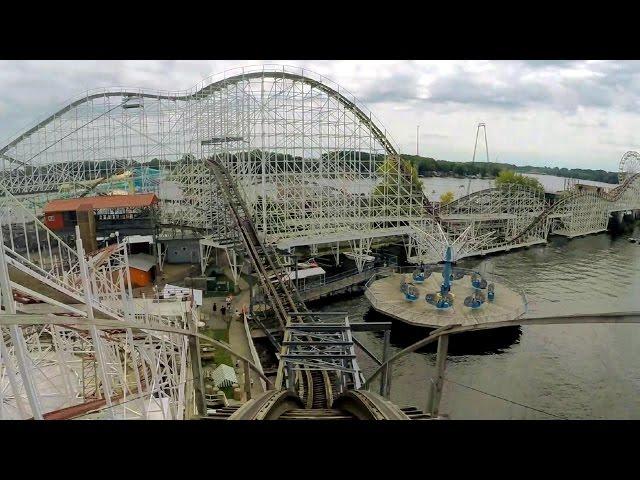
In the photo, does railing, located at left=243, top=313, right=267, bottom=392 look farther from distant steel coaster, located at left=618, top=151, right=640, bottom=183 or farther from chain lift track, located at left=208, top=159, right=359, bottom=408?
distant steel coaster, located at left=618, top=151, right=640, bottom=183

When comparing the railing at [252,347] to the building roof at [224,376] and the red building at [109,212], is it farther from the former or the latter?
the red building at [109,212]

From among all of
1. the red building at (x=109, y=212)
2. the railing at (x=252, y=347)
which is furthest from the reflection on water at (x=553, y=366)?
the red building at (x=109, y=212)

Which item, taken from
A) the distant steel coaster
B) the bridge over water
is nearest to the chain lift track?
the bridge over water

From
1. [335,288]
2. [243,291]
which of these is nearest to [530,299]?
[335,288]

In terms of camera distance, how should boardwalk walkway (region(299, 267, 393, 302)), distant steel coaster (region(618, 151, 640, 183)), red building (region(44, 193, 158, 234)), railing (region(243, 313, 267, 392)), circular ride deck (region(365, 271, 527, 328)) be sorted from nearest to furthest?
railing (region(243, 313, 267, 392)) < circular ride deck (region(365, 271, 527, 328)) < boardwalk walkway (region(299, 267, 393, 302)) < red building (region(44, 193, 158, 234)) < distant steel coaster (region(618, 151, 640, 183))

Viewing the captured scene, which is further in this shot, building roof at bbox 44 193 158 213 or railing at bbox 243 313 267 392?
building roof at bbox 44 193 158 213

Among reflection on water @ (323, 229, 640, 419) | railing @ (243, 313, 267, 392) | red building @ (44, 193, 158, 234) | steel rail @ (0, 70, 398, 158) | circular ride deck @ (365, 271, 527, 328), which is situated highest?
steel rail @ (0, 70, 398, 158)
